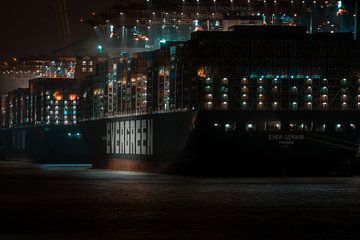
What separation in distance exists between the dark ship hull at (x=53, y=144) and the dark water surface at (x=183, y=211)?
218ft

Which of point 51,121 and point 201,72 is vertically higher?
point 201,72

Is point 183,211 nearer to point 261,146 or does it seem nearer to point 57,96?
point 261,146

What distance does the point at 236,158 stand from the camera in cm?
6631

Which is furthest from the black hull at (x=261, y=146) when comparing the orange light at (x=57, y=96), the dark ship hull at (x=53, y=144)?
the dark ship hull at (x=53, y=144)

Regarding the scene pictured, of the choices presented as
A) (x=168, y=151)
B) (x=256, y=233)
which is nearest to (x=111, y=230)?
(x=256, y=233)

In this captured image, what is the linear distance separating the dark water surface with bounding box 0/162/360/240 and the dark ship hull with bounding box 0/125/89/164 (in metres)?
66.5

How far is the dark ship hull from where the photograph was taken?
125 m

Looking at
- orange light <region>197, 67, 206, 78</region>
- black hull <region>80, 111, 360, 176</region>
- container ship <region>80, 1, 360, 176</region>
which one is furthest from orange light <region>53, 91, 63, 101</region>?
Result: orange light <region>197, 67, 206, 78</region>

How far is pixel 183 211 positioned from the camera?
3816 centimetres

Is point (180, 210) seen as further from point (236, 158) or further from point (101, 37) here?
point (101, 37)

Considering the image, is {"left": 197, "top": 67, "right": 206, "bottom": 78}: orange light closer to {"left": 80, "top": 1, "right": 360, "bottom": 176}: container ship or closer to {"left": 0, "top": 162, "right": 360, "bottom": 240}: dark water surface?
{"left": 80, "top": 1, "right": 360, "bottom": 176}: container ship

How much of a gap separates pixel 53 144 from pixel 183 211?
294 feet

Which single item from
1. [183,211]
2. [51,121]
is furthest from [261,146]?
[51,121]

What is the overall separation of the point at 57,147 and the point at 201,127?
63568 mm
